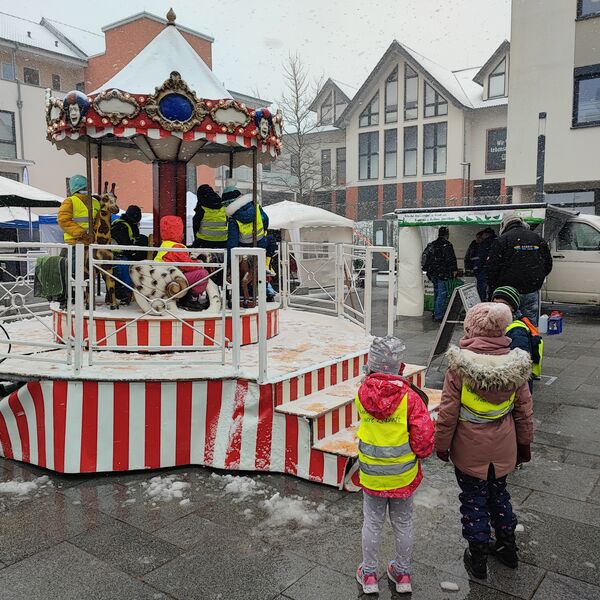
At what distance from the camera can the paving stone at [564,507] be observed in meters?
3.97

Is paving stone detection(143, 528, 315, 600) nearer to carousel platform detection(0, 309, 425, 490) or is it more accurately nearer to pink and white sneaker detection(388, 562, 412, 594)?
pink and white sneaker detection(388, 562, 412, 594)

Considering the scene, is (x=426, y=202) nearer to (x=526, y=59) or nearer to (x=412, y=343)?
(x=526, y=59)

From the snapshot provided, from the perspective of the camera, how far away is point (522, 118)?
67.9ft

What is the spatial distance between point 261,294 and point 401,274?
9.24 m

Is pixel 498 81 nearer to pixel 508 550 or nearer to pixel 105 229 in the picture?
pixel 105 229

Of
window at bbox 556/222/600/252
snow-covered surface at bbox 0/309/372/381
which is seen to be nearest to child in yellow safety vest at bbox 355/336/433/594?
snow-covered surface at bbox 0/309/372/381

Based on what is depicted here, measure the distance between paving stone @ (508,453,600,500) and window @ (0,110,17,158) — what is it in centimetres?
3040

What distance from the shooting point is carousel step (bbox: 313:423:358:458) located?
175 inches

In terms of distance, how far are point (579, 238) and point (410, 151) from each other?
24.7 meters

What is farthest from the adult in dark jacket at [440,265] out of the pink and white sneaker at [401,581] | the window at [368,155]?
the window at [368,155]

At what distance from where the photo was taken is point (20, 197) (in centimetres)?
1330

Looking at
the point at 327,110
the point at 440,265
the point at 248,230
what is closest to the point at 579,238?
the point at 440,265

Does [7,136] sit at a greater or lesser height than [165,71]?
greater

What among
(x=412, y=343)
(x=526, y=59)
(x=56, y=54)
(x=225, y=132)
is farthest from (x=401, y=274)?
(x=56, y=54)
